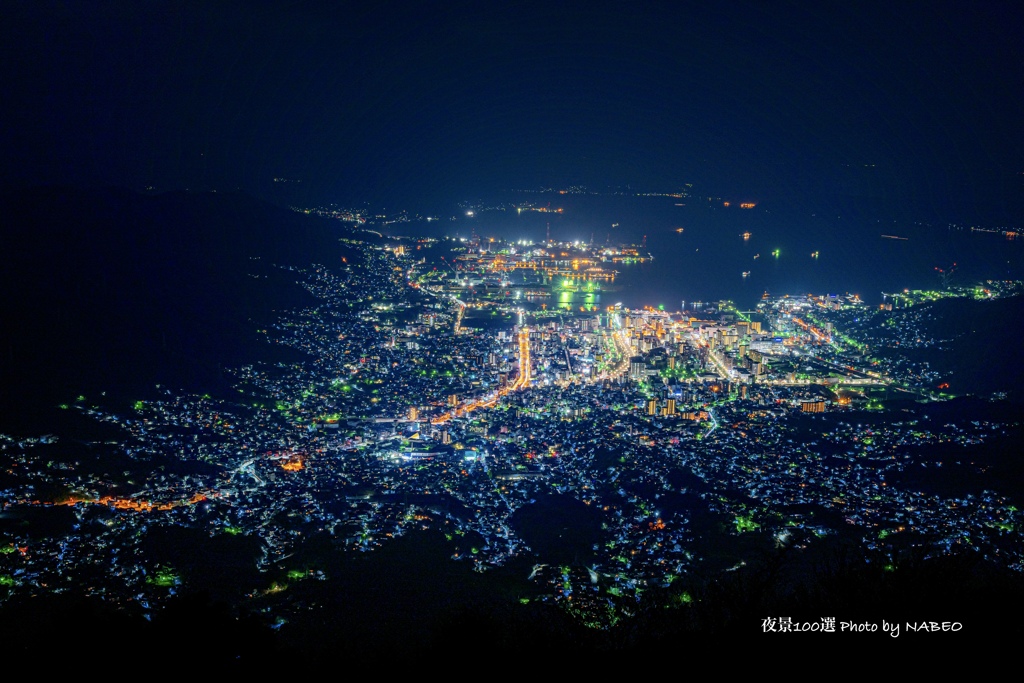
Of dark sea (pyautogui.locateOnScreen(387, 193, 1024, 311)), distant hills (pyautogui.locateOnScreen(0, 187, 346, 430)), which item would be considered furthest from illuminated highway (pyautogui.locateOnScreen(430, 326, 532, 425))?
dark sea (pyautogui.locateOnScreen(387, 193, 1024, 311))

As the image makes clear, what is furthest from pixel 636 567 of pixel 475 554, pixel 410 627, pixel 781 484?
pixel 781 484

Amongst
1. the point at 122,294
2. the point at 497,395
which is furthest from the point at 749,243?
the point at 122,294

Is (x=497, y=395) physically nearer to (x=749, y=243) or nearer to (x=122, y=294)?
(x=122, y=294)

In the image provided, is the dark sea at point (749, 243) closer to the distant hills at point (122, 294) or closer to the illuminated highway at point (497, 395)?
the illuminated highway at point (497, 395)

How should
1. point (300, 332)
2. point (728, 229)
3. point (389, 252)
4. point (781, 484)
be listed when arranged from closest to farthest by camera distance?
point (781, 484), point (300, 332), point (389, 252), point (728, 229)

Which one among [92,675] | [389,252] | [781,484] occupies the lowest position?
[92,675]

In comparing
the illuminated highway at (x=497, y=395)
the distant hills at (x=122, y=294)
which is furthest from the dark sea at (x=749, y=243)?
the distant hills at (x=122, y=294)

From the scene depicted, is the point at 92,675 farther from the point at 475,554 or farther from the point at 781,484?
the point at 781,484
